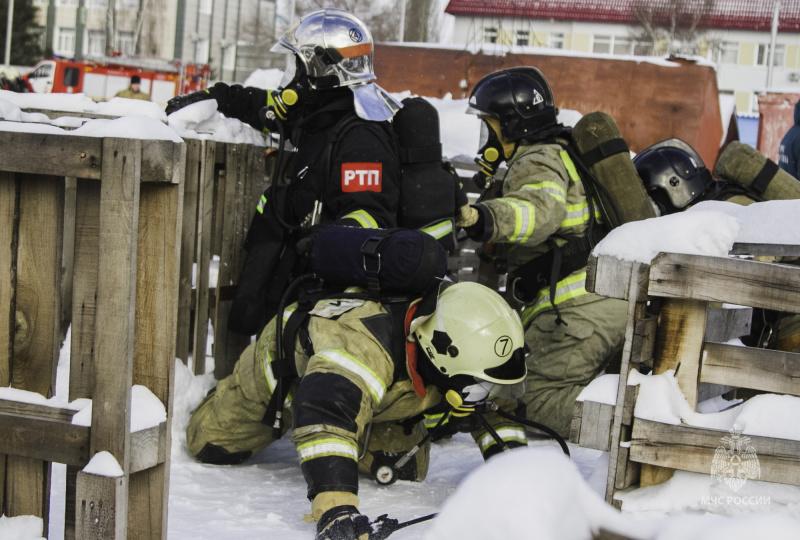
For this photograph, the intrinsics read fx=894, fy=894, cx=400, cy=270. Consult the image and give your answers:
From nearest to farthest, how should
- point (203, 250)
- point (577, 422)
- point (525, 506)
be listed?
point (525, 506)
point (577, 422)
point (203, 250)

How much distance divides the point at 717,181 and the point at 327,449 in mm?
3543

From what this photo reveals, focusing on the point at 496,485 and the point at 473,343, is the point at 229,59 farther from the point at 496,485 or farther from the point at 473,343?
the point at 496,485

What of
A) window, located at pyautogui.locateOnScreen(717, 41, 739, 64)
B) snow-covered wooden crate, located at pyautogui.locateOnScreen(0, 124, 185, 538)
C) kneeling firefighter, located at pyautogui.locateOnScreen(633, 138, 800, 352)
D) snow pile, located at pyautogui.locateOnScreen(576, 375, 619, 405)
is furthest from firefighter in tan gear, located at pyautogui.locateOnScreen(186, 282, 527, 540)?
window, located at pyautogui.locateOnScreen(717, 41, 739, 64)

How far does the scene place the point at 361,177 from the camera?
4270 mm

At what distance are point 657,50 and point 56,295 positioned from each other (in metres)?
29.4

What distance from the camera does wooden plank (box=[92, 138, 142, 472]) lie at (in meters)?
2.38

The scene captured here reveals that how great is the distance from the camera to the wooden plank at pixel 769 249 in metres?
3.26

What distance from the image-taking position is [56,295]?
2.60m

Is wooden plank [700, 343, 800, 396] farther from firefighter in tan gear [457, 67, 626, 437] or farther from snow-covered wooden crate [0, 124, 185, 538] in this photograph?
firefighter in tan gear [457, 67, 626, 437]

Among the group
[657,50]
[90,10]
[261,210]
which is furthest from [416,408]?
[90,10]

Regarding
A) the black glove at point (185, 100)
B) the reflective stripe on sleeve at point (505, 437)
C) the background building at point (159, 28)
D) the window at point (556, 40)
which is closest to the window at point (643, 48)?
the window at point (556, 40)

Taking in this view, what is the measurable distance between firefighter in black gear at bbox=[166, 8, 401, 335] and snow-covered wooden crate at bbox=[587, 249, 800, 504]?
1670 mm

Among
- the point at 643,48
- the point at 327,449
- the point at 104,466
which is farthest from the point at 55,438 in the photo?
the point at 643,48

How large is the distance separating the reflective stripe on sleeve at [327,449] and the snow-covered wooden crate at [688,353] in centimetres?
97
